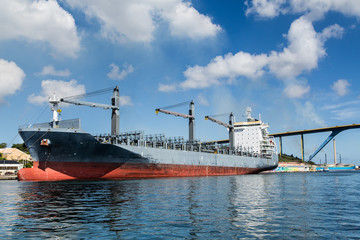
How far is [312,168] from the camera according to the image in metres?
144

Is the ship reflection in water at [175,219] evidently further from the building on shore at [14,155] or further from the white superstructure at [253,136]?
the building on shore at [14,155]

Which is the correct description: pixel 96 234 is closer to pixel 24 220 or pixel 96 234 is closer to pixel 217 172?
pixel 24 220

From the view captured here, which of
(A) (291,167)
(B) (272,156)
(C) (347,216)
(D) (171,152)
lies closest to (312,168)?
(A) (291,167)

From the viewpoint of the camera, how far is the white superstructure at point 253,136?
75.1 metres

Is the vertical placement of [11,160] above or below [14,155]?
Answer: below

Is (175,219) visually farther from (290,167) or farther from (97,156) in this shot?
(290,167)

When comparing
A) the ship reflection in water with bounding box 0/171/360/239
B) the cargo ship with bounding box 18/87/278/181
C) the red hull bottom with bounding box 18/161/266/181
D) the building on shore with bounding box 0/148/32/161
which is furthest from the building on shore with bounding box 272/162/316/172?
the ship reflection in water with bounding box 0/171/360/239

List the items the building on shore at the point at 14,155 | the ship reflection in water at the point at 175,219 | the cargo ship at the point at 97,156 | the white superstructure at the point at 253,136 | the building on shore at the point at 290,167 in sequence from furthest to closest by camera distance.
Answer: the building on shore at the point at 290,167 → the building on shore at the point at 14,155 → the white superstructure at the point at 253,136 → the cargo ship at the point at 97,156 → the ship reflection in water at the point at 175,219

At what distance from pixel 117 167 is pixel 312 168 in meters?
129

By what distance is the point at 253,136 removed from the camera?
76.1 metres

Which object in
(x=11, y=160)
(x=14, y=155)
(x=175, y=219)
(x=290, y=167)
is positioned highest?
(x=14, y=155)

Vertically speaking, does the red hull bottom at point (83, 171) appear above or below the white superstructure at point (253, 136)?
below

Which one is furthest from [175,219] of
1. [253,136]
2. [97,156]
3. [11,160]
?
[11,160]

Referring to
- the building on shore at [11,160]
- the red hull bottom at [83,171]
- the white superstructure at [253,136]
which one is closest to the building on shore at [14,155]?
the building on shore at [11,160]
